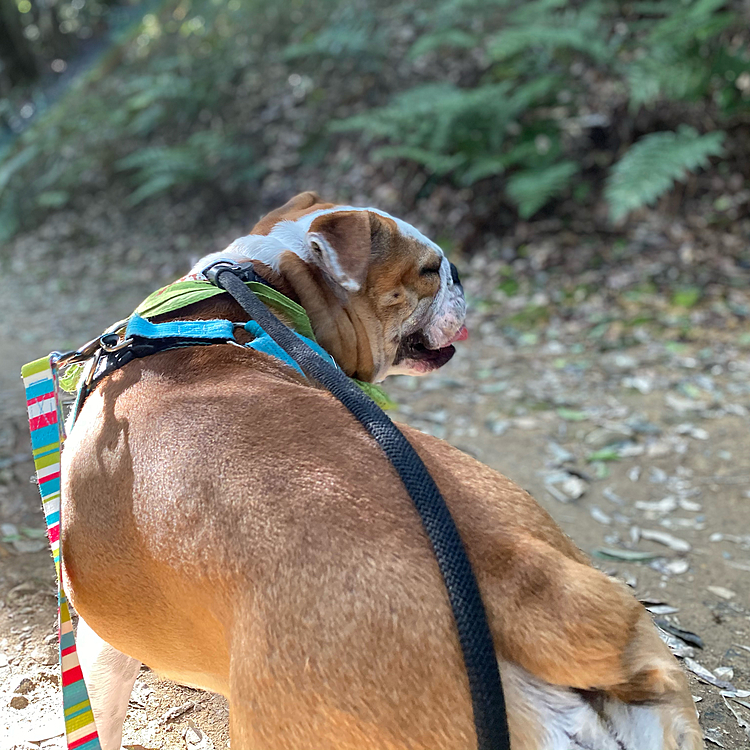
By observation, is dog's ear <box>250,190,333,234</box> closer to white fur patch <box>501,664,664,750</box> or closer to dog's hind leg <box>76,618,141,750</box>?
dog's hind leg <box>76,618,141,750</box>

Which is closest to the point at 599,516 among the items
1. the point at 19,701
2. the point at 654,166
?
the point at 19,701

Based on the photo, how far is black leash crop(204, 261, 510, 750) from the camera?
132cm

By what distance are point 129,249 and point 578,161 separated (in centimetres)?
590

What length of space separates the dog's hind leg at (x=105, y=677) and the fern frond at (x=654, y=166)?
205 inches

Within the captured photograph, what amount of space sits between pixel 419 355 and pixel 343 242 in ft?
2.21

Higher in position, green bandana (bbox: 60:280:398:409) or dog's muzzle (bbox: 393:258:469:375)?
A: green bandana (bbox: 60:280:398:409)

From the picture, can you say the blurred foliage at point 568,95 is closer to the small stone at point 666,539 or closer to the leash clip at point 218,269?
the small stone at point 666,539

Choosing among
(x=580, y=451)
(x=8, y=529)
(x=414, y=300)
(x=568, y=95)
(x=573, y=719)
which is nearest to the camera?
(x=573, y=719)

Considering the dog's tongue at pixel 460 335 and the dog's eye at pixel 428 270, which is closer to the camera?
the dog's eye at pixel 428 270

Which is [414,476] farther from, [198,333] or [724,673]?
[724,673]

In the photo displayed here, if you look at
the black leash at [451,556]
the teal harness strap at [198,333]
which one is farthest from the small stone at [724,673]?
the teal harness strap at [198,333]

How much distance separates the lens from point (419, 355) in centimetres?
294

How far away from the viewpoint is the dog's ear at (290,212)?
2742 millimetres

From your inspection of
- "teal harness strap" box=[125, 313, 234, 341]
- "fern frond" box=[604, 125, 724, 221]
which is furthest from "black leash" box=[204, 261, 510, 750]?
"fern frond" box=[604, 125, 724, 221]
